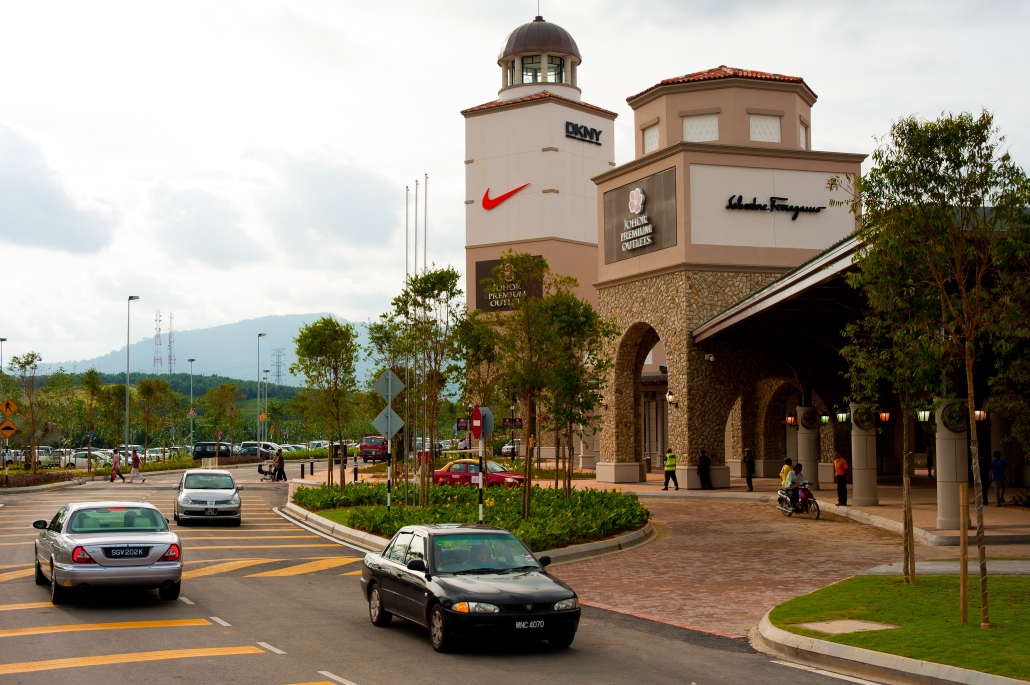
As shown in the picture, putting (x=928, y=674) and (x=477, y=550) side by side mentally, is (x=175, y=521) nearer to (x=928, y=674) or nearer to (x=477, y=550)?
(x=477, y=550)

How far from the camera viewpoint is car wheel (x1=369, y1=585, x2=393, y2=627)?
13.2 metres

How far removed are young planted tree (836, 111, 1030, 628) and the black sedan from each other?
6560mm

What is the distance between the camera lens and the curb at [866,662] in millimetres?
10008

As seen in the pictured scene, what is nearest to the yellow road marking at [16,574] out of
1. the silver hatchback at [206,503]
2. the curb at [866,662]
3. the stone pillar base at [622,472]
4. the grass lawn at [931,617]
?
the silver hatchback at [206,503]

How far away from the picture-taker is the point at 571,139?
251 ft

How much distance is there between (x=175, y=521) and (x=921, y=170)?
23125 mm

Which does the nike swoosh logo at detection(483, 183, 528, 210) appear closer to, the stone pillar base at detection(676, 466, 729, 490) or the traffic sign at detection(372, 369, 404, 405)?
the stone pillar base at detection(676, 466, 729, 490)

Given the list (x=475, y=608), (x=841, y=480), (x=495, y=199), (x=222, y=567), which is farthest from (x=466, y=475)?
(x=495, y=199)

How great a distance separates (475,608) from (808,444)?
86.7ft

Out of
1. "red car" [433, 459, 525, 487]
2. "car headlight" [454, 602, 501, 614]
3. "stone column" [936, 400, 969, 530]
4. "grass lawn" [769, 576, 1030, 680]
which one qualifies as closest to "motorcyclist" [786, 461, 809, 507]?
"stone column" [936, 400, 969, 530]

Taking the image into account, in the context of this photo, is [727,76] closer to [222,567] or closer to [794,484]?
[794,484]

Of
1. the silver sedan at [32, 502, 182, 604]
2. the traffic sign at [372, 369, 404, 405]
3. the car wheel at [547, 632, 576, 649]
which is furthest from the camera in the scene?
the traffic sign at [372, 369, 404, 405]

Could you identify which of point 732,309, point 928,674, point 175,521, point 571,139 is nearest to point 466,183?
point 571,139

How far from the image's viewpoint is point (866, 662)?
11.0 metres
